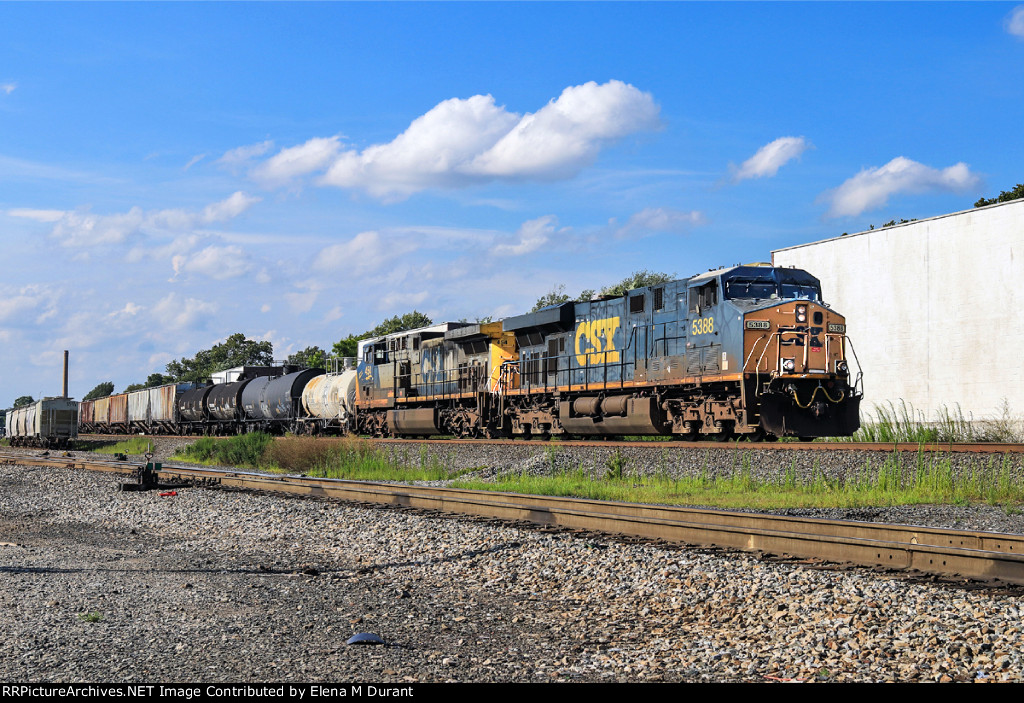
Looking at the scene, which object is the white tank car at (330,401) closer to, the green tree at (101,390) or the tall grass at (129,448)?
the tall grass at (129,448)

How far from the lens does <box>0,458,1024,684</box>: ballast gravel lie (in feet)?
16.2

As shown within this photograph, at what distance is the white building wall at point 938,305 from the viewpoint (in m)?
25.8

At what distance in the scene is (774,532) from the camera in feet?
25.1

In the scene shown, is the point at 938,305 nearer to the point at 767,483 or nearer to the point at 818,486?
the point at 767,483

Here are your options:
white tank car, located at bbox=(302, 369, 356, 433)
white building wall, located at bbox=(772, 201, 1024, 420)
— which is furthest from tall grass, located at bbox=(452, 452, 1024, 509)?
white tank car, located at bbox=(302, 369, 356, 433)

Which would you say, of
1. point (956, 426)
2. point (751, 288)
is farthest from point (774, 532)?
point (956, 426)

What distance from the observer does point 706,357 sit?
1836cm

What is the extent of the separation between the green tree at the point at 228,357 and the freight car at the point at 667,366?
9295 cm

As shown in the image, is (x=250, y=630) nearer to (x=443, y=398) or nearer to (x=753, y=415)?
(x=753, y=415)

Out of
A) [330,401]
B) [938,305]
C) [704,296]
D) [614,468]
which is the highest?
[938,305]

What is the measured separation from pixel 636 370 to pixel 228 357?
348 feet

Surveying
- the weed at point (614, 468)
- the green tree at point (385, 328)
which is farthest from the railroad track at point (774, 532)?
the green tree at point (385, 328)

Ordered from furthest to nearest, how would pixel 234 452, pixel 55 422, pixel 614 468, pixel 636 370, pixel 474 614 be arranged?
pixel 55 422 < pixel 234 452 < pixel 636 370 < pixel 614 468 < pixel 474 614
